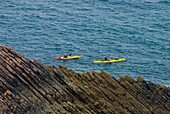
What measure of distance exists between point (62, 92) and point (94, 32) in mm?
61130

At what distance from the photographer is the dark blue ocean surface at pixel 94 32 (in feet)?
304

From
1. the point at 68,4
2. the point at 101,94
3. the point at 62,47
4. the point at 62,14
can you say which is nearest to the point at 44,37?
the point at 62,47

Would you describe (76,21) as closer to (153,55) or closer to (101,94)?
(153,55)

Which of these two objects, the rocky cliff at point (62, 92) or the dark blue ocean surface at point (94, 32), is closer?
the rocky cliff at point (62, 92)

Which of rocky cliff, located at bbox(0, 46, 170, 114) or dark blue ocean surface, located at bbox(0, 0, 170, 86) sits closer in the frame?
rocky cliff, located at bbox(0, 46, 170, 114)

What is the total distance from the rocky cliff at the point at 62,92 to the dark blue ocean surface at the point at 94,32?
27889mm

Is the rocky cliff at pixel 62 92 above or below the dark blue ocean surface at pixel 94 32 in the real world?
above

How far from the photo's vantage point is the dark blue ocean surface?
92750mm

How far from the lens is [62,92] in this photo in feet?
166

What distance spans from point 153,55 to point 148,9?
32.2 m

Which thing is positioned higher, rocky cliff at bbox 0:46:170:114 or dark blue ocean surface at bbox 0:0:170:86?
rocky cliff at bbox 0:46:170:114

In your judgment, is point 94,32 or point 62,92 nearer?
point 62,92

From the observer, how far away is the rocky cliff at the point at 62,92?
47.2m

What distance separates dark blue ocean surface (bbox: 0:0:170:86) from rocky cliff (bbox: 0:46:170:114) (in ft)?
91.5
